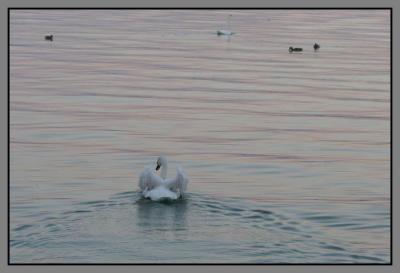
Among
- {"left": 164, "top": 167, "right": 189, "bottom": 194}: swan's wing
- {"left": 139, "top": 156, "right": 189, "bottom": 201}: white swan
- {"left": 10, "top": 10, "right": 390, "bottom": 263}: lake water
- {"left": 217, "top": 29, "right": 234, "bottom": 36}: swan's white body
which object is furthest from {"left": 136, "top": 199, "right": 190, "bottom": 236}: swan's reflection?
{"left": 217, "top": 29, "right": 234, "bottom": 36}: swan's white body

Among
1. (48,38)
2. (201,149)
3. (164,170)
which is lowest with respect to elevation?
(164,170)

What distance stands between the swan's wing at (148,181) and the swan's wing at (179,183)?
0.20 meters

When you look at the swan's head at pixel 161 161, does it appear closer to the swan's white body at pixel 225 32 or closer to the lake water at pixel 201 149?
the lake water at pixel 201 149

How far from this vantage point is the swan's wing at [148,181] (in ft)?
70.6

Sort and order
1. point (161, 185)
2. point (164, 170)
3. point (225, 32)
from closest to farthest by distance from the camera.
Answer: point (161, 185)
point (164, 170)
point (225, 32)

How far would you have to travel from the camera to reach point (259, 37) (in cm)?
4425

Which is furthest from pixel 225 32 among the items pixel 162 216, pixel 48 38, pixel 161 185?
pixel 162 216

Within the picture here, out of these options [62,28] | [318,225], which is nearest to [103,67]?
[62,28]

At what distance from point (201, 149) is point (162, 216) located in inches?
168

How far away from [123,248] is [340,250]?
3.08 meters

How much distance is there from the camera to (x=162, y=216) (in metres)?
20.4

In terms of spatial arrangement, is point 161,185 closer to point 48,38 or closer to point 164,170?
point 164,170

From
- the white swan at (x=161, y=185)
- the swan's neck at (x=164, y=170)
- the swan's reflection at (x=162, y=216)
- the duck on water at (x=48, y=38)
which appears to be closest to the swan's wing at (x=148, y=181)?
the white swan at (x=161, y=185)

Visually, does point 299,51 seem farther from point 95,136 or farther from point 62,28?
point 95,136
